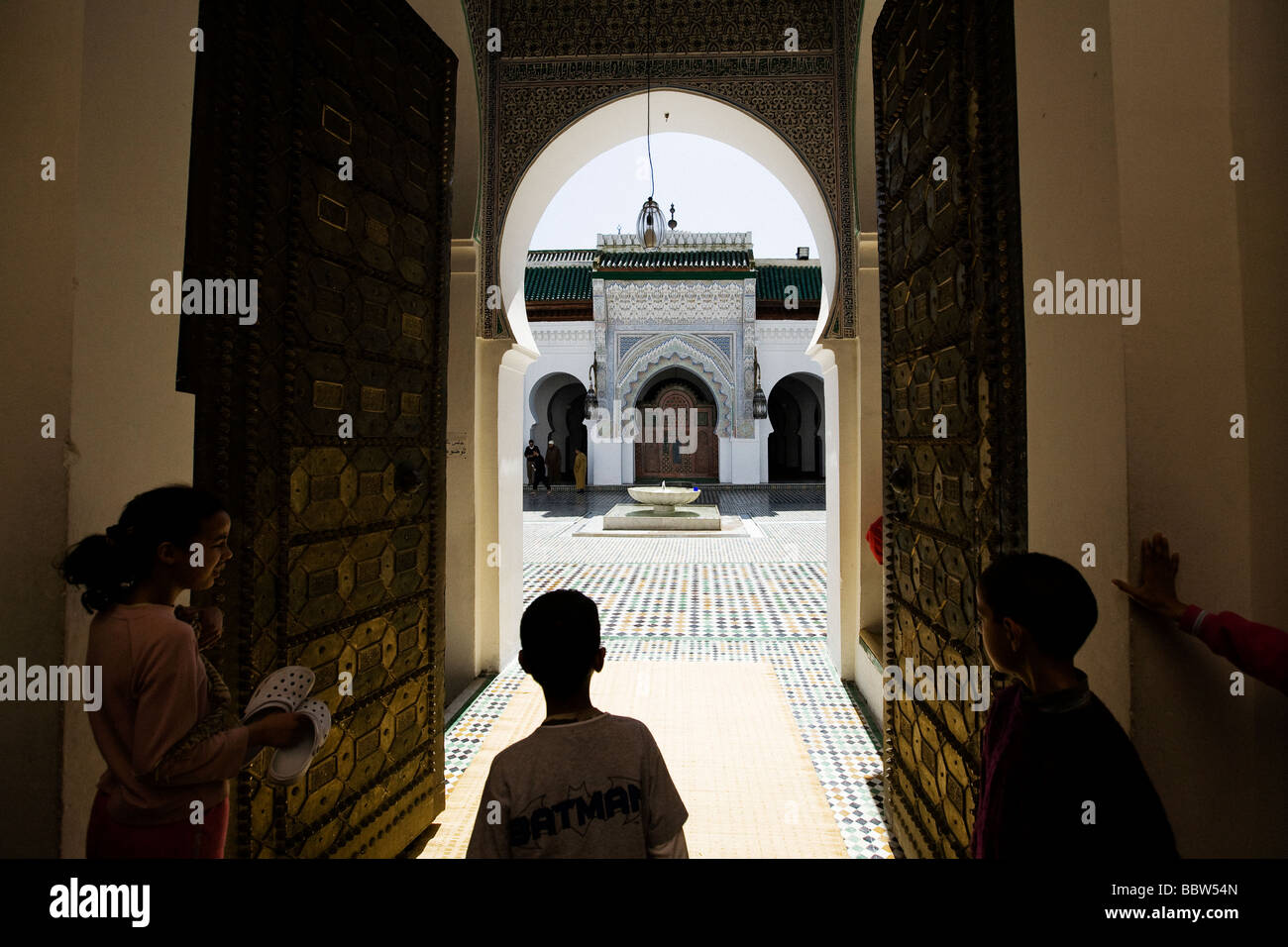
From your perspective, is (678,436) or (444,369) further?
(678,436)

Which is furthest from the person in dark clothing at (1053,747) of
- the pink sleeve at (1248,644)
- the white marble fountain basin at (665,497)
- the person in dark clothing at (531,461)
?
the person in dark clothing at (531,461)

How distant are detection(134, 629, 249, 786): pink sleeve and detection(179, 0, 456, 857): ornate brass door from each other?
33 cm

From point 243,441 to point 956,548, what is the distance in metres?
1.18

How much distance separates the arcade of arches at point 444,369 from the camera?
0.76 meters

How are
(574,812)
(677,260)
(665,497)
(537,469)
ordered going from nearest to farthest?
1. (574,812)
2. (665,497)
3. (537,469)
4. (677,260)

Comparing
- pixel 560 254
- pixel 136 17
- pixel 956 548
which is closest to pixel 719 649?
pixel 956 548

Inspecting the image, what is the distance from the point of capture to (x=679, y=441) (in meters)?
A: 10.8

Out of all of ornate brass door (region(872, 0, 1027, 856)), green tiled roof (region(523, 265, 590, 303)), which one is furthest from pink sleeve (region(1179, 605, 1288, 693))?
green tiled roof (region(523, 265, 590, 303))

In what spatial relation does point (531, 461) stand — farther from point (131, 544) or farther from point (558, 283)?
point (131, 544)

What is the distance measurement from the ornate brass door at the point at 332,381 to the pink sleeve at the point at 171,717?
1.09 feet

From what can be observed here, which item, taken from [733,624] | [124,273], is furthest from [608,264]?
[124,273]

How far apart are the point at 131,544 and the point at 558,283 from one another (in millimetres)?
10749

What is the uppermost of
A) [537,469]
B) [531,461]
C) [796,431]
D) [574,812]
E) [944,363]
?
[796,431]
